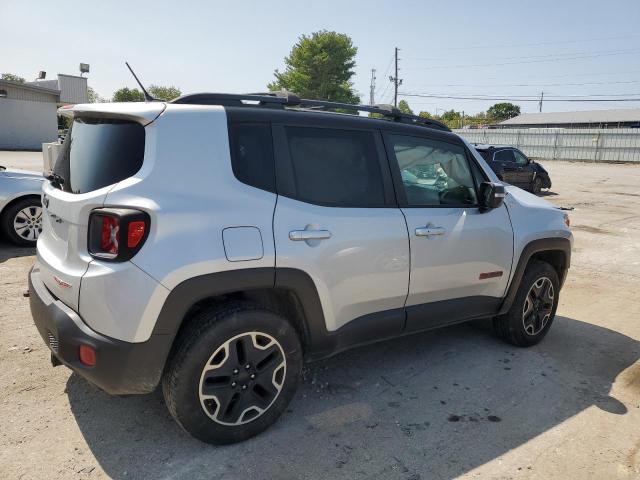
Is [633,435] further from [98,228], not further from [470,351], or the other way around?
[98,228]

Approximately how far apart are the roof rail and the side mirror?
51 centimetres

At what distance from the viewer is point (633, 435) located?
9.90 feet

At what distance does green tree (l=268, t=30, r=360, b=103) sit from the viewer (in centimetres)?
4625

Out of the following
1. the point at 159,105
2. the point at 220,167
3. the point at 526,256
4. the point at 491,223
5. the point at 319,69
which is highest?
the point at 319,69

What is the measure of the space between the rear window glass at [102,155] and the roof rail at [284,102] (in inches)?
14.7

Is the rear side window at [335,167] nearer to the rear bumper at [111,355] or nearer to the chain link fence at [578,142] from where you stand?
the rear bumper at [111,355]

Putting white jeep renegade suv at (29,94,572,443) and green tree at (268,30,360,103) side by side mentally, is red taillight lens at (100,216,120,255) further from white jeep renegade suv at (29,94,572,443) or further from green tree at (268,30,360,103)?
green tree at (268,30,360,103)

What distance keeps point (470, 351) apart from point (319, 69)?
45483mm

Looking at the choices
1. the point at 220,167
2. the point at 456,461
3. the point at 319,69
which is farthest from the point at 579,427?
the point at 319,69

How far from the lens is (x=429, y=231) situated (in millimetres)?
3301

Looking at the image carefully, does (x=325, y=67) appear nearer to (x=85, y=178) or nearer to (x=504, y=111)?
(x=85, y=178)

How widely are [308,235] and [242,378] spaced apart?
843 millimetres

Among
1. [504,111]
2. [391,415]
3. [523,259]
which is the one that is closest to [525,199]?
[523,259]

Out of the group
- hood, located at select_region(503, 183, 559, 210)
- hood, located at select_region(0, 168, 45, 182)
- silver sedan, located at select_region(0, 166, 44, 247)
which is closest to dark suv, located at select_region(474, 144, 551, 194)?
hood, located at select_region(503, 183, 559, 210)
